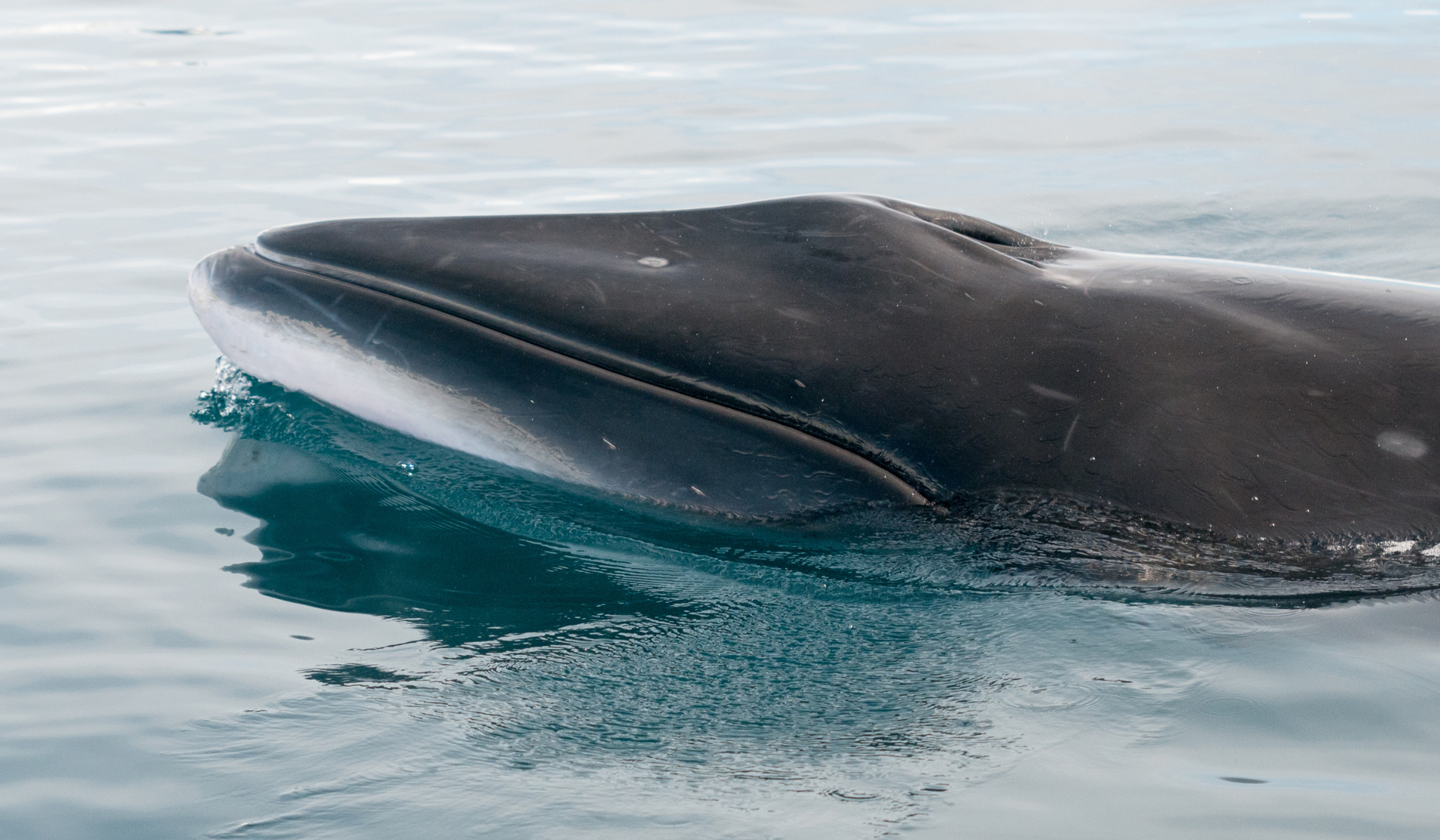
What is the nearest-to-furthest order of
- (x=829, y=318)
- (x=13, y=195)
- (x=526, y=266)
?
(x=829, y=318), (x=526, y=266), (x=13, y=195)

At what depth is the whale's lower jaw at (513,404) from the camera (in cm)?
480

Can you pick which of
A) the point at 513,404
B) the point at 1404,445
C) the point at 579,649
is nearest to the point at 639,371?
the point at 513,404

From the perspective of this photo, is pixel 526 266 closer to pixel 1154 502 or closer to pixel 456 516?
pixel 456 516

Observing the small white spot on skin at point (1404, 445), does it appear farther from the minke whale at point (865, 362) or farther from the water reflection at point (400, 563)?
the water reflection at point (400, 563)

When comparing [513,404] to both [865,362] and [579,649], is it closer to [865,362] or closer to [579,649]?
[579,649]

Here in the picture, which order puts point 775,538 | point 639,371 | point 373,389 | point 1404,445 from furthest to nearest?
1. point 373,389
2. point 775,538
3. point 639,371
4. point 1404,445

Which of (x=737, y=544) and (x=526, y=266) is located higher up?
(x=526, y=266)

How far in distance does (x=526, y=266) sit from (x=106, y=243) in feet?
24.7

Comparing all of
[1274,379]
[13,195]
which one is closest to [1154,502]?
[1274,379]

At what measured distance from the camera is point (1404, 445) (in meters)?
4.44

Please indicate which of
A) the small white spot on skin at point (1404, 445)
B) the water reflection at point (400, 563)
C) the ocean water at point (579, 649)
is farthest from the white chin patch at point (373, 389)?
the small white spot on skin at point (1404, 445)

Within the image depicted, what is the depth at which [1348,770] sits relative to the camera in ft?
12.7

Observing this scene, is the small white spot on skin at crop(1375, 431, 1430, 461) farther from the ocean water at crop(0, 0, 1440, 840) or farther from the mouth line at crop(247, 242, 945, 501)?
the mouth line at crop(247, 242, 945, 501)

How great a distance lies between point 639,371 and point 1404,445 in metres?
2.55
